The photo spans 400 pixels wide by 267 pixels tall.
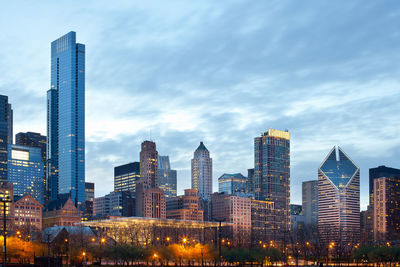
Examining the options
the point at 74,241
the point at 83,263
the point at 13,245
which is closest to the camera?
the point at 83,263

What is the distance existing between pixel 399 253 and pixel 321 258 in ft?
188

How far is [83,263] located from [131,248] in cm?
1107

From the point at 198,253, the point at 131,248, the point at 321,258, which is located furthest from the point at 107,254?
the point at 321,258

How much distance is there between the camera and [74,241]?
523 ft

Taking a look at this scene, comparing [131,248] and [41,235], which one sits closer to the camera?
[131,248]

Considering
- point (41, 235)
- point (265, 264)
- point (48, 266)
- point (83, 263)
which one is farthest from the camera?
point (41, 235)

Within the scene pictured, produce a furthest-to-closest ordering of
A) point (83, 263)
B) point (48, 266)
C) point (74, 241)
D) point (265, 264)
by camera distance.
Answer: point (74, 241) → point (265, 264) → point (83, 263) → point (48, 266)

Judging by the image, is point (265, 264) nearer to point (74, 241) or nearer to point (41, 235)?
point (74, 241)

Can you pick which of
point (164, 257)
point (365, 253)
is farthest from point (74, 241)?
point (365, 253)

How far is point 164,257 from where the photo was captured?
13650cm

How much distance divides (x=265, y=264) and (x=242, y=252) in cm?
1917

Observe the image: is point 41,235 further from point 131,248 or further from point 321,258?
point 321,258

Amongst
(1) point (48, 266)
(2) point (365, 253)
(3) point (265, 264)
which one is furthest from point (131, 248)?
(2) point (365, 253)

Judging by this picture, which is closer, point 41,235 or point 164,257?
point 164,257
